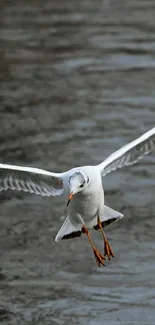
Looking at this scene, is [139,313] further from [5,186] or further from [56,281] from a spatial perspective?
[5,186]

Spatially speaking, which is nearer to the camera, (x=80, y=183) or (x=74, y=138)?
(x=80, y=183)

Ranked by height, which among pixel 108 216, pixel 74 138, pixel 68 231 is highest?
pixel 108 216

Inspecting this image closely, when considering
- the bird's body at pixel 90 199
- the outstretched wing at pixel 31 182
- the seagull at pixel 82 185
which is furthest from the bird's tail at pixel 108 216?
the outstretched wing at pixel 31 182

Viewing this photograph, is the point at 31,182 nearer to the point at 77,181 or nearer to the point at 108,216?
the point at 108,216

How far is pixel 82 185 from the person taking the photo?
28.6 ft

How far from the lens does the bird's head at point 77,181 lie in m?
8.58

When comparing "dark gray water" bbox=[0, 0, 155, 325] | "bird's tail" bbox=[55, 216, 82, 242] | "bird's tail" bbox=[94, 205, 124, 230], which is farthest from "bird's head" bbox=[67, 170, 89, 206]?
"dark gray water" bbox=[0, 0, 155, 325]

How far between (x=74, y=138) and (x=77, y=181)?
20.8 feet

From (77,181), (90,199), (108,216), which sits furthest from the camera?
(108,216)

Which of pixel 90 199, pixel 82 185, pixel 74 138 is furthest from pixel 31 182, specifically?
pixel 74 138

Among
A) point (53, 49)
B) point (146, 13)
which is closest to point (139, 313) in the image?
point (53, 49)

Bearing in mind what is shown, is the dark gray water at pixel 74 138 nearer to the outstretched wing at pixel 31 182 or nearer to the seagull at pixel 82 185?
the seagull at pixel 82 185

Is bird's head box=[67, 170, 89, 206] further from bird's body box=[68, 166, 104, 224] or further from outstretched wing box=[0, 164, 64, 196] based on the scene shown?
→ outstretched wing box=[0, 164, 64, 196]

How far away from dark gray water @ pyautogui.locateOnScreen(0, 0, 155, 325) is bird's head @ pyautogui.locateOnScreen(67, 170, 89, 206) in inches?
96.8
